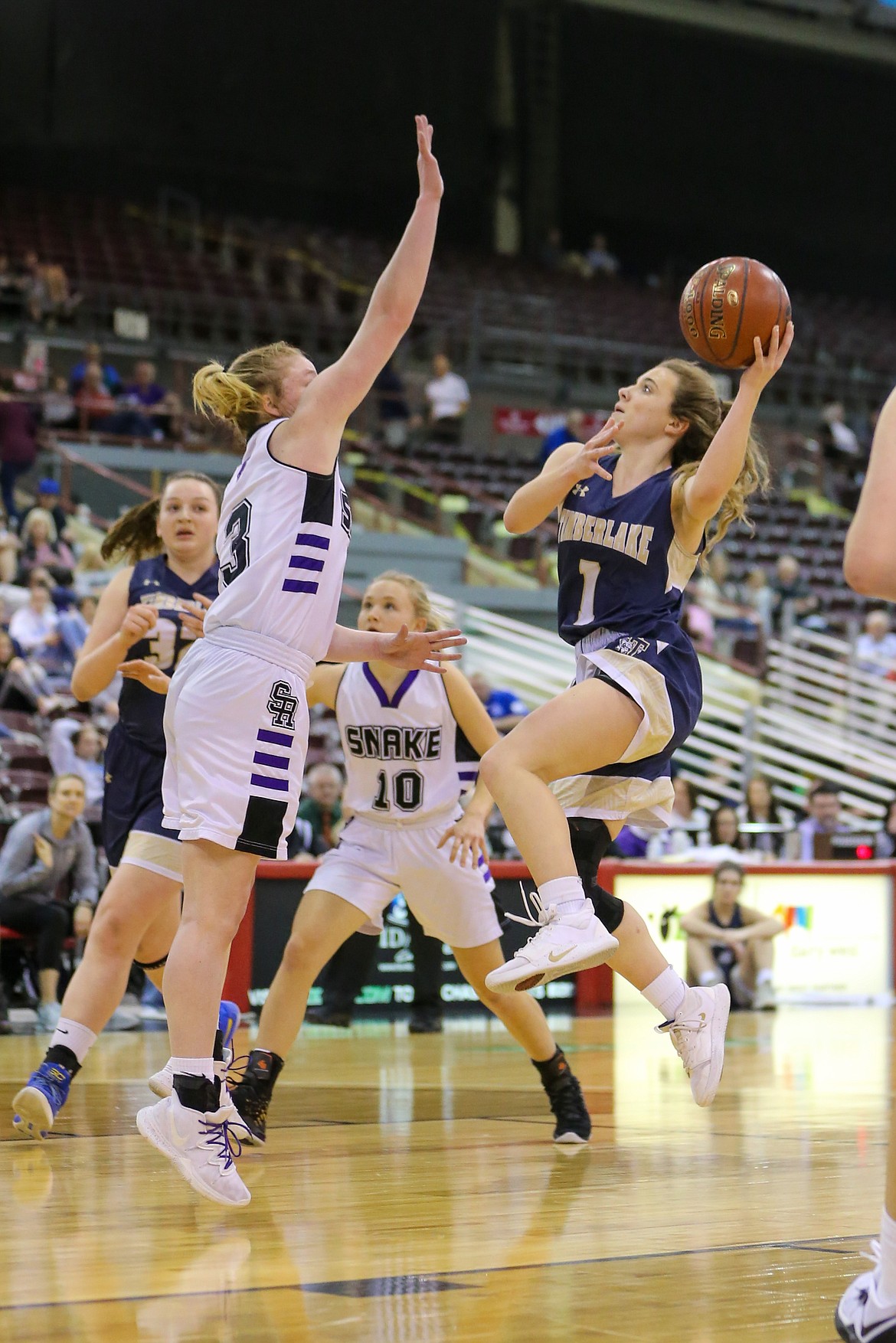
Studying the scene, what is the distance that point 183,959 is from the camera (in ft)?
12.3

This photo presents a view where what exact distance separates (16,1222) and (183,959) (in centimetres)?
64

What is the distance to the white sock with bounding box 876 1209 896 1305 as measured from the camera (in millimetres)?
2578

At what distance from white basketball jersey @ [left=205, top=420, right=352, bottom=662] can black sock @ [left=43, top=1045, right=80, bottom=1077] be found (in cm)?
151

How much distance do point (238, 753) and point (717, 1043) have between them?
1.67 meters

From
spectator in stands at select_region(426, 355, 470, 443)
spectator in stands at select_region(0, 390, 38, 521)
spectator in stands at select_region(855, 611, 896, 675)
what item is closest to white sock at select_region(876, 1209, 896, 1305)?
spectator in stands at select_region(0, 390, 38, 521)

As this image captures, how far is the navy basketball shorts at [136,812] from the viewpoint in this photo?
4840 millimetres

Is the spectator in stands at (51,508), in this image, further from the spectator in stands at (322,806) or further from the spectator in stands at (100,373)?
the spectator in stands at (322,806)

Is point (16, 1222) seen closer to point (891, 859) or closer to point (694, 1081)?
point (694, 1081)

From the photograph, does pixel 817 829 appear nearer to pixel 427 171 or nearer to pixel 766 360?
pixel 766 360

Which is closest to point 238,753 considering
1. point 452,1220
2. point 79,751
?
point 452,1220


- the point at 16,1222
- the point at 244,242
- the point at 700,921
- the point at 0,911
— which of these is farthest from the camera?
the point at 244,242

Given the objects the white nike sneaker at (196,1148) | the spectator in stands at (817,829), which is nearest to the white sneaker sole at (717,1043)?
the white nike sneaker at (196,1148)

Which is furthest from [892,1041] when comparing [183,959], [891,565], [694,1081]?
[891,565]

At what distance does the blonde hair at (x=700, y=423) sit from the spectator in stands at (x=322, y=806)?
19.5 ft
